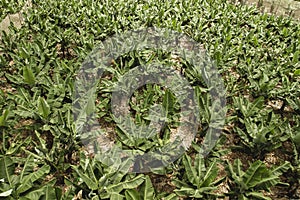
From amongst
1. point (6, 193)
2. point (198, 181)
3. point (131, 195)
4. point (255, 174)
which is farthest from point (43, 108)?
point (255, 174)

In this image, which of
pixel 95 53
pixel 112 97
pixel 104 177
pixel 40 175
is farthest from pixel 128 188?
pixel 95 53

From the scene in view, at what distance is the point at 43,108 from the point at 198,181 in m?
1.93

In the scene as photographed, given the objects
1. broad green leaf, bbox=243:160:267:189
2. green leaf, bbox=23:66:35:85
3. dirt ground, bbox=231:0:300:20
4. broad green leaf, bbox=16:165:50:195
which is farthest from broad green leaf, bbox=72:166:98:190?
dirt ground, bbox=231:0:300:20

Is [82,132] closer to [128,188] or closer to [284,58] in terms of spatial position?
[128,188]

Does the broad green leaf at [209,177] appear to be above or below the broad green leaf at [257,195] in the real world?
above

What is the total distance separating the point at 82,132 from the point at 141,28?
10.5ft

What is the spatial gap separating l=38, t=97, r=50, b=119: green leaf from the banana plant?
5.49ft

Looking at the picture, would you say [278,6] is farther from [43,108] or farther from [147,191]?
[147,191]

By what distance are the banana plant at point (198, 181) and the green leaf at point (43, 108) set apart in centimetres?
167

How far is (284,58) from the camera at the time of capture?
531 cm

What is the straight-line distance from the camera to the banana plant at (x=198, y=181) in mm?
2979

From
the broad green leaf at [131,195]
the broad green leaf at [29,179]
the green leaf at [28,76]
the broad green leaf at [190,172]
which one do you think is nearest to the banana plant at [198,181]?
the broad green leaf at [190,172]

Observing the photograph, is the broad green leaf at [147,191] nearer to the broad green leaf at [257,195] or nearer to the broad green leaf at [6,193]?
the broad green leaf at [257,195]

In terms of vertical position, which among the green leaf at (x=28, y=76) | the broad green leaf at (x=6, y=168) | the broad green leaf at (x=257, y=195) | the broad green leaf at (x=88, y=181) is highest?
A: the green leaf at (x=28, y=76)
